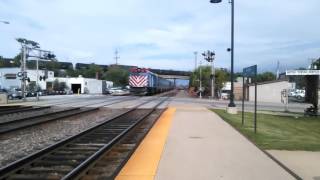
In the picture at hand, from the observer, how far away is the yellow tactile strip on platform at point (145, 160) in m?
9.90

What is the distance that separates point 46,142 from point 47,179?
22.3ft

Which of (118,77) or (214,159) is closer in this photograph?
(214,159)

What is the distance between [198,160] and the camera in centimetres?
1183

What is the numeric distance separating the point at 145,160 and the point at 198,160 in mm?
1208

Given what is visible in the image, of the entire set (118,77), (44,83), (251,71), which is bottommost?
(251,71)

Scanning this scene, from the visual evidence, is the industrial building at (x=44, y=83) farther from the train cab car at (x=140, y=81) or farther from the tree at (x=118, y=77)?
the tree at (x=118, y=77)

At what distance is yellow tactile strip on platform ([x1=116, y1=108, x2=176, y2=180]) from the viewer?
9898mm

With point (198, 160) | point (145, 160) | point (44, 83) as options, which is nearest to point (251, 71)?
point (198, 160)

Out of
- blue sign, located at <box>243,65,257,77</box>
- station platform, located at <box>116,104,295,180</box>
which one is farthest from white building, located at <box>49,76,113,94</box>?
station platform, located at <box>116,104,295,180</box>

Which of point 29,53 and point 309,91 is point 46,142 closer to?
point 309,91

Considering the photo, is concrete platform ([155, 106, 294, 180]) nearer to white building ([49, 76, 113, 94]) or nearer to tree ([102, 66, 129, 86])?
white building ([49, 76, 113, 94])

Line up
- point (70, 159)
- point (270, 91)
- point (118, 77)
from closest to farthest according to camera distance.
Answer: point (70, 159) → point (270, 91) → point (118, 77)

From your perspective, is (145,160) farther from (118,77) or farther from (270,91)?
(118,77)

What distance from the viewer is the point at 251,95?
237 ft
